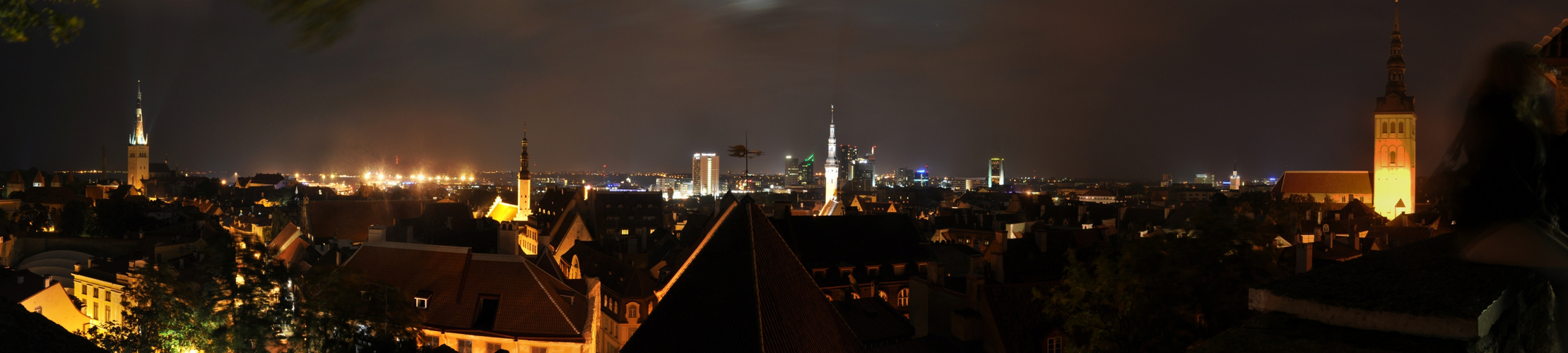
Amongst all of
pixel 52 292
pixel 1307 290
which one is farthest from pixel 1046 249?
pixel 52 292

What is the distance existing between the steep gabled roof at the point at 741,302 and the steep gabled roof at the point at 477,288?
12.1 meters

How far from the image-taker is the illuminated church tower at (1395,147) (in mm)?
82062

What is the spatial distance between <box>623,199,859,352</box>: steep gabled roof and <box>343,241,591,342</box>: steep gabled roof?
1210cm

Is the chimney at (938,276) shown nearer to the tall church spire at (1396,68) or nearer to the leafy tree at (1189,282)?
the leafy tree at (1189,282)

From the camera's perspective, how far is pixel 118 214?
6612cm

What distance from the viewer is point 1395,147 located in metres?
83.2

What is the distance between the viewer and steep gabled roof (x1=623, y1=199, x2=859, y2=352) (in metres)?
10.9

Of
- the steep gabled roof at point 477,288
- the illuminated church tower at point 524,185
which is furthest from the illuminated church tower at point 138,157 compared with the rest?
the steep gabled roof at point 477,288

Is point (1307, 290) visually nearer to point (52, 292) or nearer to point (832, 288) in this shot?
point (832, 288)

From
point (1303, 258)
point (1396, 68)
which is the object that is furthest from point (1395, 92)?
point (1303, 258)

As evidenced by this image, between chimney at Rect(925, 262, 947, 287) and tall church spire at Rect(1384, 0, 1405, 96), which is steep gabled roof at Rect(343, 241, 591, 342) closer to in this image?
chimney at Rect(925, 262, 947, 287)

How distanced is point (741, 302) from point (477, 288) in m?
15.7

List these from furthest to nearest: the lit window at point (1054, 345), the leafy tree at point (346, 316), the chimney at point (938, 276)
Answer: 1. the chimney at point (938, 276)
2. the lit window at point (1054, 345)
3. the leafy tree at point (346, 316)

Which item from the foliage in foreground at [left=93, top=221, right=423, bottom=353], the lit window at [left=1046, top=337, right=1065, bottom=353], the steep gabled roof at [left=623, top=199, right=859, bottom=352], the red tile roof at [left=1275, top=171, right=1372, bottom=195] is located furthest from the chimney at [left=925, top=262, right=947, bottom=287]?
the red tile roof at [left=1275, top=171, right=1372, bottom=195]
